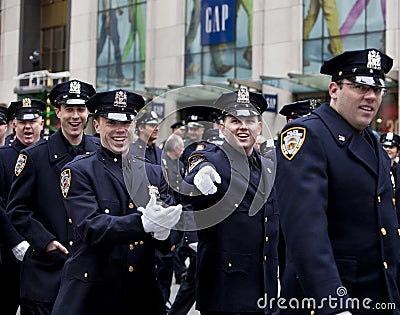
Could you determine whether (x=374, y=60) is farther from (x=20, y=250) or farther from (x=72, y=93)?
(x=20, y=250)

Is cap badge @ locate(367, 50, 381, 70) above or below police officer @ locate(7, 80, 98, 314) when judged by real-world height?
above

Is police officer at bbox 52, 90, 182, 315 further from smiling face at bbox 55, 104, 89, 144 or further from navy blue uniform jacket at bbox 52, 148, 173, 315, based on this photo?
smiling face at bbox 55, 104, 89, 144

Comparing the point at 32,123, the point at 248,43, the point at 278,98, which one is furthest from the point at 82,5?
the point at 32,123

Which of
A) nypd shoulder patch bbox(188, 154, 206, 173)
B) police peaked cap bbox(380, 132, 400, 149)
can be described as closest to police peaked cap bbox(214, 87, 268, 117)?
nypd shoulder patch bbox(188, 154, 206, 173)

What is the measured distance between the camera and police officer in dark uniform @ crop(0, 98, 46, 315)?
647cm

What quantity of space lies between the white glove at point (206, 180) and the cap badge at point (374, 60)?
1.42m

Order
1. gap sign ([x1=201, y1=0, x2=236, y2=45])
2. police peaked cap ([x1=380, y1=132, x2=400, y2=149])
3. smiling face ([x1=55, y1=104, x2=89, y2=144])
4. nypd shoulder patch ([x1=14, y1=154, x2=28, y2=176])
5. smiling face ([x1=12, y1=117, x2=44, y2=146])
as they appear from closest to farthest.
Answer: nypd shoulder patch ([x1=14, y1=154, x2=28, y2=176]), smiling face ([x1=55, y1=104, x2=89, y2=144]), smiling face ([x1=12, y1=117, x2=44, y2=146]), police peaked cap ([x1=380, y1=132, x2=400, y2=149]), gap sign ([x1=201, y1=0, x2=236, y2=45])

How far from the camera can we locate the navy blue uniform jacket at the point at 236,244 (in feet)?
17.2

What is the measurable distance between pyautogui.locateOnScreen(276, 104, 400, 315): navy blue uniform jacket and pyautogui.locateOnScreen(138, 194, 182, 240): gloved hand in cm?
71

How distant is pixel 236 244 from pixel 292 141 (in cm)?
169

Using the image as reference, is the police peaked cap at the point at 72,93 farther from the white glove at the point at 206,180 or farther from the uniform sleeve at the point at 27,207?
the white glove at the point at 206,180

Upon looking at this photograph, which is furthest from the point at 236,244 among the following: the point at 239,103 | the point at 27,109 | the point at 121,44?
the point at 121,44

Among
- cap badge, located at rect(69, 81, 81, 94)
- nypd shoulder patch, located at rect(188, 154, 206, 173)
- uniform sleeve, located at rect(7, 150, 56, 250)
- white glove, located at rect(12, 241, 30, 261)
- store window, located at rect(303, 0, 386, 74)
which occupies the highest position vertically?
store window, located at rect(303, 0, 386, 74)

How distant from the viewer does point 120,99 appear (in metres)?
4.97
